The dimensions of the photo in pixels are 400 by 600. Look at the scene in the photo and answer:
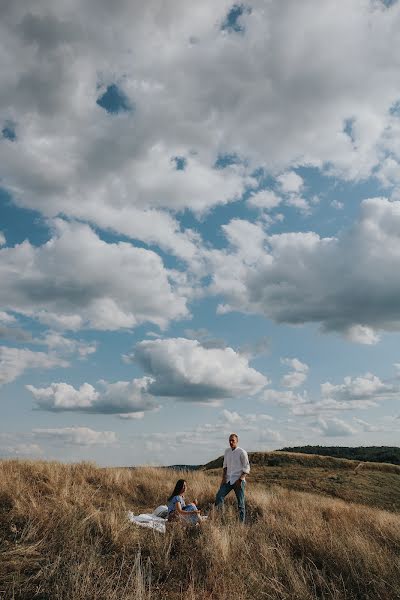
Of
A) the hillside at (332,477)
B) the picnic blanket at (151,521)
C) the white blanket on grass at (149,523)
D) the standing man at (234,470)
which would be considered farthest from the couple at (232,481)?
the hillside at (332,477)

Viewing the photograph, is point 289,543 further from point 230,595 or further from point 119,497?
point 119,497

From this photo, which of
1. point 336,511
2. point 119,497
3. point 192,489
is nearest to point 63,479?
point 119,497

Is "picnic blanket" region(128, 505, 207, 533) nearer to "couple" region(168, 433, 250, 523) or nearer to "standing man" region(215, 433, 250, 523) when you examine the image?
"couple" region(168, 433, 250, 523)

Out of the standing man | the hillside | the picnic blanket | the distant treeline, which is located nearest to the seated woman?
the picnic blanket

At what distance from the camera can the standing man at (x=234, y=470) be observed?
1114 cm

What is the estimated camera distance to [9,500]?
8656 millimetres

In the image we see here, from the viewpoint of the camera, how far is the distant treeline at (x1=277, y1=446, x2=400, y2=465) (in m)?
53.2

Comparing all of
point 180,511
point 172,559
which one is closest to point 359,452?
point 180,511

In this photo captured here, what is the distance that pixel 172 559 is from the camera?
6.50 meters

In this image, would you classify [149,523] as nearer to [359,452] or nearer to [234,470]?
[234,470]

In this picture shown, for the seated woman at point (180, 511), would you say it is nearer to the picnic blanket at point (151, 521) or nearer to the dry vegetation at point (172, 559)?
the picnic blanket at point (151, 521)

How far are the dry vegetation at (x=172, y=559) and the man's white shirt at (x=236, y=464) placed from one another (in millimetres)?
1434

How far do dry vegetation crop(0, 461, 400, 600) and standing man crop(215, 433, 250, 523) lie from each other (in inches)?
48.5

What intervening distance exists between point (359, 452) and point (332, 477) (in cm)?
4016
